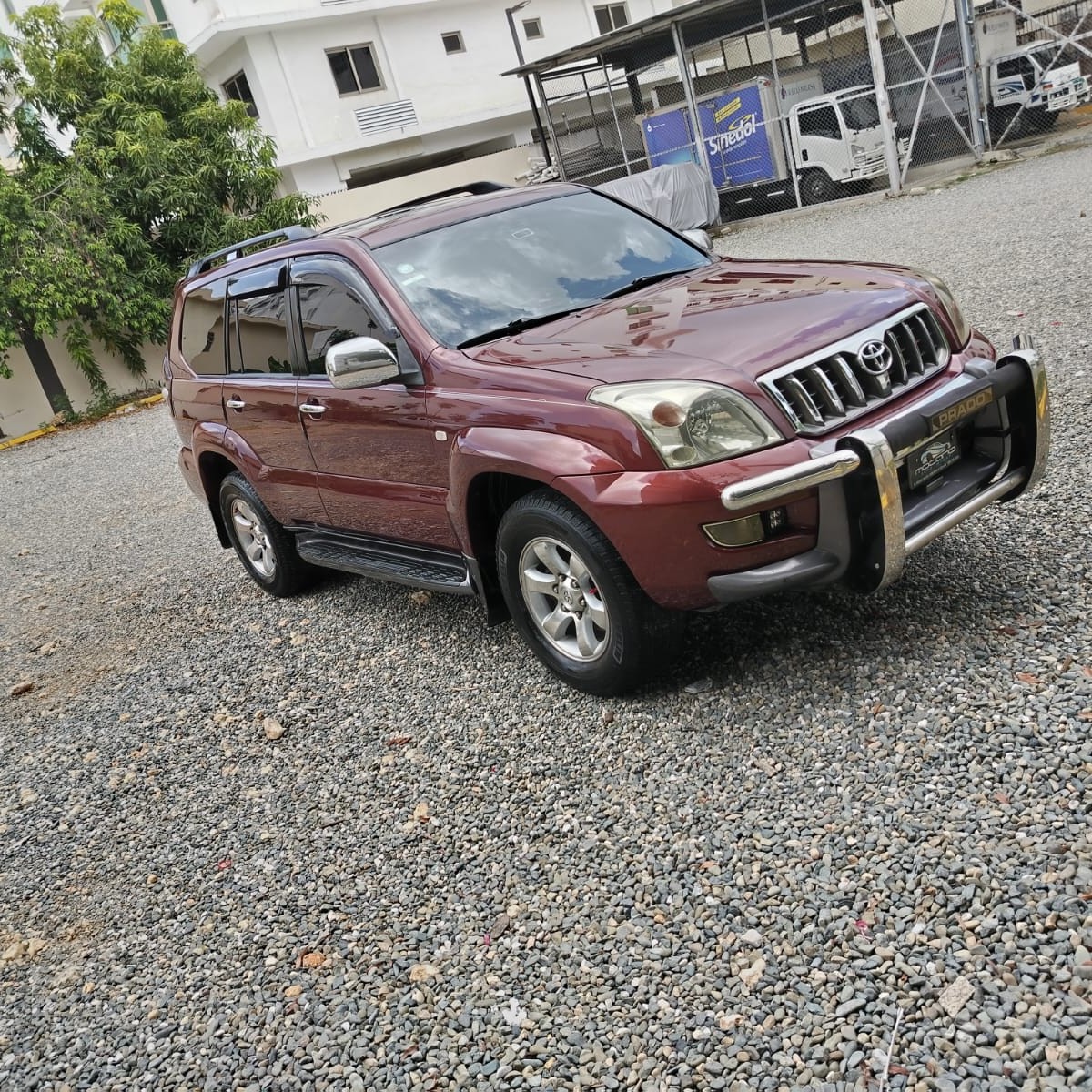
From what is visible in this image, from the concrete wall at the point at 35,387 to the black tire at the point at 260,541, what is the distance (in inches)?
574

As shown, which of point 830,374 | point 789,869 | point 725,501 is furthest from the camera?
point 830,374

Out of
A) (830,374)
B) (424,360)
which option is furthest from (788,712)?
(424,360)

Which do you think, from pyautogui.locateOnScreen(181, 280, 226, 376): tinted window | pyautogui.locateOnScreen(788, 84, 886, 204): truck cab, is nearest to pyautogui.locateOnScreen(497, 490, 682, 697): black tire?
pyautogui.locateOnScreen(181, 280, 226, 376): tinted window

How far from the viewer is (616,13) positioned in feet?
111

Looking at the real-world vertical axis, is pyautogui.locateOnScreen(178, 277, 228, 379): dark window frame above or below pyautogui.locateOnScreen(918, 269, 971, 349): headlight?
above

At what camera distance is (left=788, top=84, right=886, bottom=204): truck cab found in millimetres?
18266

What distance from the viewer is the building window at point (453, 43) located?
96.6 feet

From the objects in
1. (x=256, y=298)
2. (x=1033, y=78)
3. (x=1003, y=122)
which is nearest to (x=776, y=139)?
(x=1003, y=122)

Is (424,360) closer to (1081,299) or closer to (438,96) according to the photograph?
(1081,299)

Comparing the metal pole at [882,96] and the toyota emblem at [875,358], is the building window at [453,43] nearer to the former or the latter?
the metal pole at [882,96]

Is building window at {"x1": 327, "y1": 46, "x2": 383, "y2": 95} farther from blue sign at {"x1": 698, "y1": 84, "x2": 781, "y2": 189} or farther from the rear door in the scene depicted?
the rear door

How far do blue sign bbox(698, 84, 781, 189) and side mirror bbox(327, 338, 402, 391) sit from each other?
1760 cm

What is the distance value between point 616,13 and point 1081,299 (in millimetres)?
30703

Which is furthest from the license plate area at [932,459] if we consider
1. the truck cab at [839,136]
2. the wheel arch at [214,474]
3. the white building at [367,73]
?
the white building at [367,73]
